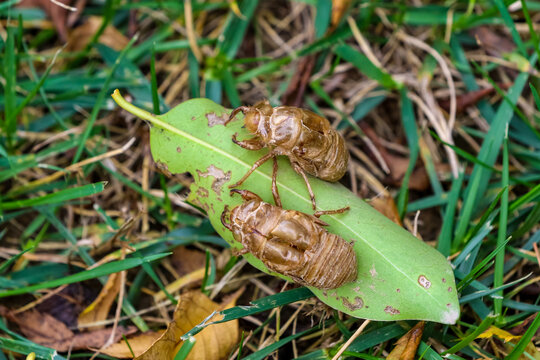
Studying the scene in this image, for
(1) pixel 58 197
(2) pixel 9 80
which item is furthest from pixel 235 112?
(2) pixel 9 80

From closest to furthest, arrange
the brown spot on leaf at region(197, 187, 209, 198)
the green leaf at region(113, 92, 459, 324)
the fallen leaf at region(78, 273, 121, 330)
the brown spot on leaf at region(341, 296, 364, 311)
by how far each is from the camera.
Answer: the green leaf at region(113, 92, 459, 324)
the brown spot on leaf at region(341, 296, 364, 311)
the brown spot on leaf at region(197, 187, 209, 198)
the fallen leaf at region(78, 273, 121, 330)

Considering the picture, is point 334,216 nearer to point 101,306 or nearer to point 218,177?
point 218,177

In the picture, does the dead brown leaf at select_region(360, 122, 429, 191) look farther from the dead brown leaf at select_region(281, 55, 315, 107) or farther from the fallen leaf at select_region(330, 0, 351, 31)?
the fallen leaf at select_region(330, 0, 351, 31)

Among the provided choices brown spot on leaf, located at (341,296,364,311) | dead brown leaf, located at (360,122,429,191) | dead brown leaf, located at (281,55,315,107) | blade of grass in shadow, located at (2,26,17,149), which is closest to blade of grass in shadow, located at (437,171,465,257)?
dead brown leaf, located at (360,122,429,191)

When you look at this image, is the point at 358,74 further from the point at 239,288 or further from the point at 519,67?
the point at 239,288

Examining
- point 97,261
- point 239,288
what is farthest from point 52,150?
point 239,288

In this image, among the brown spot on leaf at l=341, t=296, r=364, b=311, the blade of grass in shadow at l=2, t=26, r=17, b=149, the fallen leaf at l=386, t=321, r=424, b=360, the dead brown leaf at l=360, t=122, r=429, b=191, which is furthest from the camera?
the dead brown leaf at l=360, t=122, r=429, b=191
